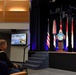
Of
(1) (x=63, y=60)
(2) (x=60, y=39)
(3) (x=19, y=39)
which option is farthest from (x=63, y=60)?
(3) (x=19, y=39)

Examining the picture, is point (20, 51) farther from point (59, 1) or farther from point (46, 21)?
point (59, 1)

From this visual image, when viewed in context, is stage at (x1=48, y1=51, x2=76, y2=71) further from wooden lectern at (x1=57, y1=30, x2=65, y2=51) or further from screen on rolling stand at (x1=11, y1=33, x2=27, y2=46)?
screen on rolling stand at (x1=11, y1=33, x2=27, y2=46)

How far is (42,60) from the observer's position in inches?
325

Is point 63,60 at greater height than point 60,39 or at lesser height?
lesser

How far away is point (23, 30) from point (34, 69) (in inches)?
116

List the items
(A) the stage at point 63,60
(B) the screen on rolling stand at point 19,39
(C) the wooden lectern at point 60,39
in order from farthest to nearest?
(B) the screen on rolling stand at point 19,39
(C) the wooden lectern at point 60,39
(A) the stage at point 63,60

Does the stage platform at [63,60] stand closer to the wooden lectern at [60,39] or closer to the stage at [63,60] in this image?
the stage at [63,60]

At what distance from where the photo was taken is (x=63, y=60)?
750cm

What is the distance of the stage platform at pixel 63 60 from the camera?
275 inches

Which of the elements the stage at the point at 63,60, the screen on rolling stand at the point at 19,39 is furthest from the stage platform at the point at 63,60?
the screen on rolling stand at the point at 19,39

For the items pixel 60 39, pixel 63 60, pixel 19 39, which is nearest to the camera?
pixel 63 60

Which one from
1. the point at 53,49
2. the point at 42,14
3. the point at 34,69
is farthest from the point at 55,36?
the point at 34,69

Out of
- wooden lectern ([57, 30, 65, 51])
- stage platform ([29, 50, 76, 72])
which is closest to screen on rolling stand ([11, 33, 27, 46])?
wooden lectern ([57, 30, 65, 51])

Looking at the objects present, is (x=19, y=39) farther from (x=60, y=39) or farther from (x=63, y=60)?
(x=63, y=60)
